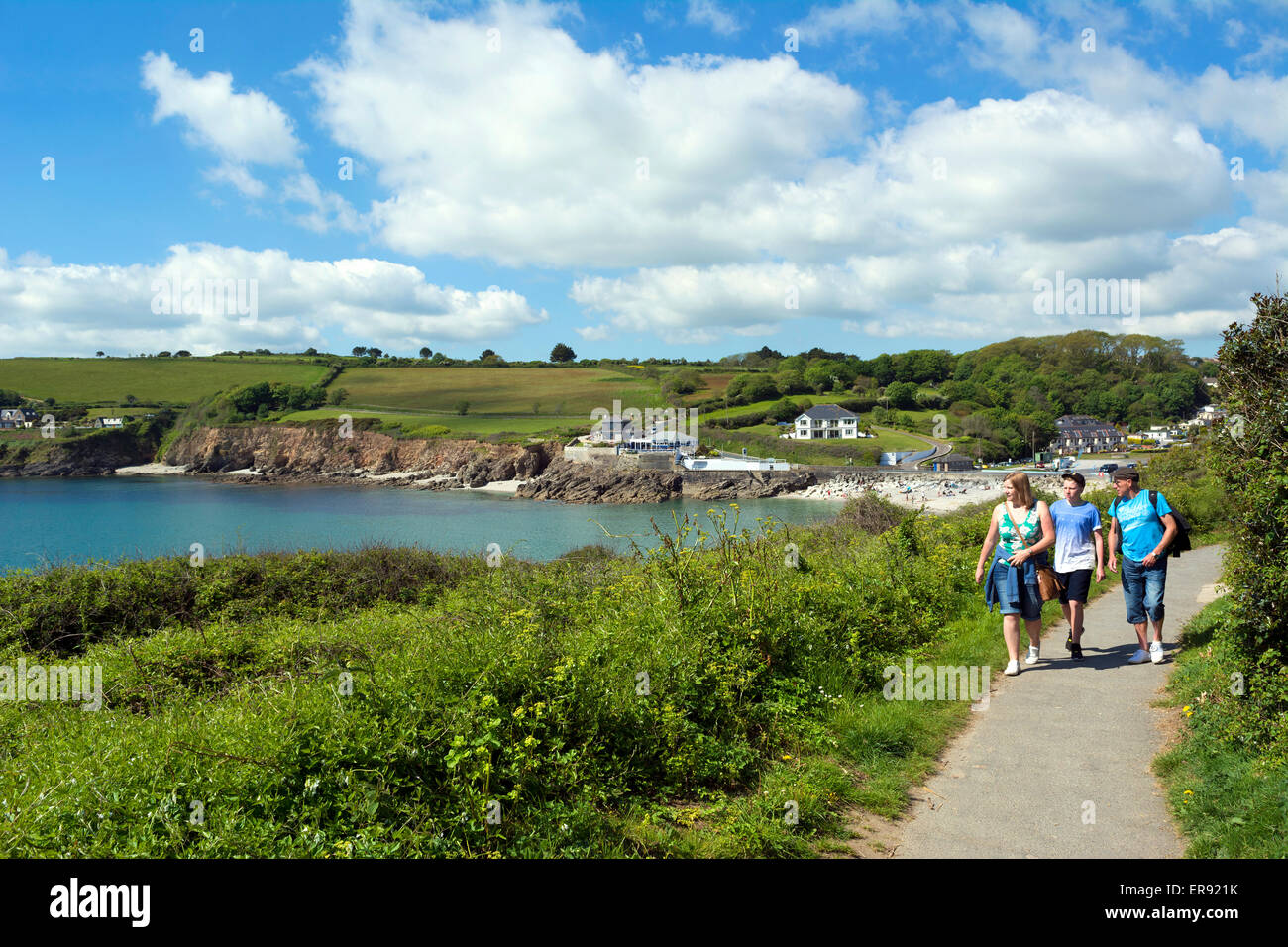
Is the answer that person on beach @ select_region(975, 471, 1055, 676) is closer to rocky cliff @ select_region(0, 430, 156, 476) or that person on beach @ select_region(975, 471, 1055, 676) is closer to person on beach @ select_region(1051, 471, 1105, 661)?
person on beach @ select_region(1051, 471, 1105, 661)

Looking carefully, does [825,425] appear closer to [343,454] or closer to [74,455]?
[343,454]

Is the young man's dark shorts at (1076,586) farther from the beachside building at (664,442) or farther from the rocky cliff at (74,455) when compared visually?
the rocky cliff at (74,455)

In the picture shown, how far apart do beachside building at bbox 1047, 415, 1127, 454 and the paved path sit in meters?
132

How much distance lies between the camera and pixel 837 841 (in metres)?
4.49

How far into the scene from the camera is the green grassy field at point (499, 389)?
131125mm

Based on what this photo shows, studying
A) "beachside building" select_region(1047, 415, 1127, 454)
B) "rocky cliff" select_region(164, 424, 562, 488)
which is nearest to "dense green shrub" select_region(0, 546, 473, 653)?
"rocky cliff" select_region(164, 424, 562, 488)

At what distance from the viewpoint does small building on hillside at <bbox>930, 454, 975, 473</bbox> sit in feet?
323

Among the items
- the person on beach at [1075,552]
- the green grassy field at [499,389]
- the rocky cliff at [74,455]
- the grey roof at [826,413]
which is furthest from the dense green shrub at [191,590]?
the rocky cliff at [74,455]

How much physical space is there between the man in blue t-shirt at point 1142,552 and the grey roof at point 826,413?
106963 millimetres

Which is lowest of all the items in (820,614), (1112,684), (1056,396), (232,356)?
(1112,684)

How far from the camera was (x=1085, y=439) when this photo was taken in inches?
4956

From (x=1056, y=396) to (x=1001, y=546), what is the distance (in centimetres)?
16368

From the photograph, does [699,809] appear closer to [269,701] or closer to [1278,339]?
[269,701]
